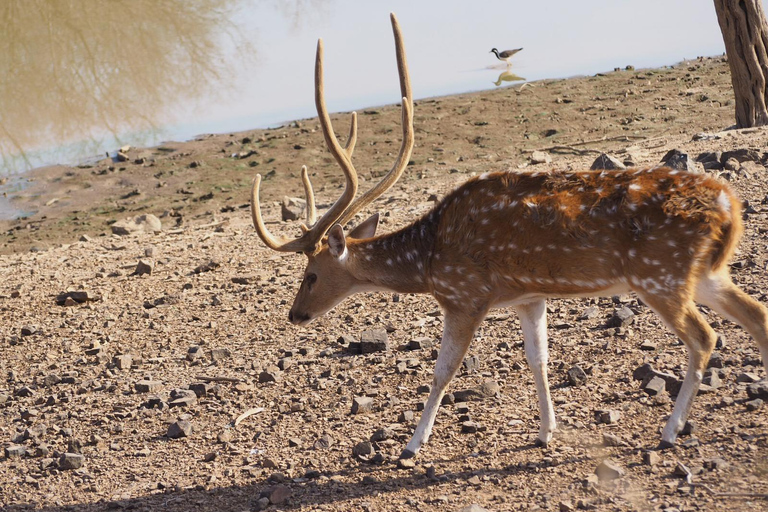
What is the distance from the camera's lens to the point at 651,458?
5023mm

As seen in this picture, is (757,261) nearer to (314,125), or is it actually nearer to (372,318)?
(372,318)

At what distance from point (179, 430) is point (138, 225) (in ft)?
25.0

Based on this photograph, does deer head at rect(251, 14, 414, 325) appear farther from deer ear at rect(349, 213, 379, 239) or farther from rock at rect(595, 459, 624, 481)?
rock at rect(595, 459, 624, 481)

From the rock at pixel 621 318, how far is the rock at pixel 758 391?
1.49 metres

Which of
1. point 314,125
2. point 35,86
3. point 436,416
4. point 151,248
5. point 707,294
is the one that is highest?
point 35,86

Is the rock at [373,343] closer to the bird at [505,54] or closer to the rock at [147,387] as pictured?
the rock at [147,387]

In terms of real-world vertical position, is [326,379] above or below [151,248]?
below

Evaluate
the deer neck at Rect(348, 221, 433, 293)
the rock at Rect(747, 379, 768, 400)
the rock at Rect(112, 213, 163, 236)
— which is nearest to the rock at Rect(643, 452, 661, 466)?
the rock at Rect(747, 379, 768, 400)

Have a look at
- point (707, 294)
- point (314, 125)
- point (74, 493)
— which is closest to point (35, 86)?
point (314, 125)

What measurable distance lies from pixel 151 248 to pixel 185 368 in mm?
4114

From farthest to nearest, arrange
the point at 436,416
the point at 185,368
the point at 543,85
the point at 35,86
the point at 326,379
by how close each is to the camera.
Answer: the point at 35,86 → the point at 543,85 → the point at 185,368 → the point at 326,379 → the point at 436,416

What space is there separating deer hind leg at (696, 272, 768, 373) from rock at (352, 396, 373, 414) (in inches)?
94.8

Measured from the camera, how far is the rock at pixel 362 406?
6.29 meters

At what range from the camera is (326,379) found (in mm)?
6910
